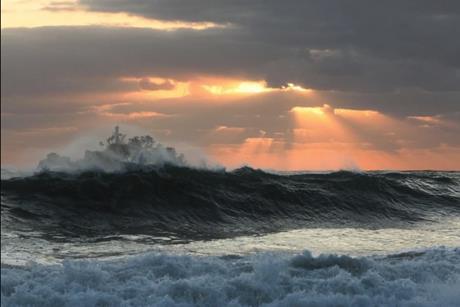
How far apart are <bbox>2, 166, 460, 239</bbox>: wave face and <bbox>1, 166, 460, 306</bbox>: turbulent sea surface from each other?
56mm

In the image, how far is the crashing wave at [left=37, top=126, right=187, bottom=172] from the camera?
59.5ft

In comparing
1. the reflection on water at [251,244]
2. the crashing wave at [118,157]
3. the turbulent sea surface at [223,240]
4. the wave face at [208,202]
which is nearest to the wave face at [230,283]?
the turbulent sea surface at [223,240]

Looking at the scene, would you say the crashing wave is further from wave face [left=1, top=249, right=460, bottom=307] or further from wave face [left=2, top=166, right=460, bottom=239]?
wave face [left=1, top=249, right=460, bottom=307]

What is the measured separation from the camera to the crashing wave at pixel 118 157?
1812 centimetres

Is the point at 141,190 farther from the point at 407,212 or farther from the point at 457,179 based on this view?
the point at 457,179

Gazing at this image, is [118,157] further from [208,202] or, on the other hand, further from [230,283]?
[230,283]

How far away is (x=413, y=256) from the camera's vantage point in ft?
46.9

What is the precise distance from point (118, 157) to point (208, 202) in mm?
3485

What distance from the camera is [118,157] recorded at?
20547 mm

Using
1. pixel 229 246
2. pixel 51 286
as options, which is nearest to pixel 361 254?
pixel 229 246

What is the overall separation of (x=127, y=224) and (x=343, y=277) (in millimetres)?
6561

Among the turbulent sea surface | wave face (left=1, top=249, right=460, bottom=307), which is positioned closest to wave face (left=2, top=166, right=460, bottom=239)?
the turbulent sea surface

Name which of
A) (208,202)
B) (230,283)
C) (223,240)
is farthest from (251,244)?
(208,202)

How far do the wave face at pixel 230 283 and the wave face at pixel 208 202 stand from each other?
3.63 m
